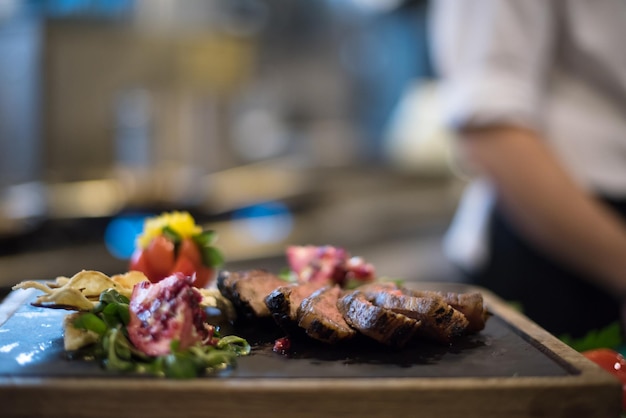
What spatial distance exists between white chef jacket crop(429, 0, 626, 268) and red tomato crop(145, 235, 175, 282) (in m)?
0.97

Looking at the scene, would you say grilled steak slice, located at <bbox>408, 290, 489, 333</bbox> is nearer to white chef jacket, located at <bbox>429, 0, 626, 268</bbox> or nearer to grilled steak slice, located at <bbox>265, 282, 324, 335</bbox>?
grilled steak slice, located at <bbox>265, 282, 324, 335</bbox>

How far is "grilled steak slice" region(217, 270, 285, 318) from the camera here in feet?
4.35

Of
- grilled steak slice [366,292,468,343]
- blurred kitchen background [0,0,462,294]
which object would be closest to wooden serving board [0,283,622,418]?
grilled steak slice [366,292,468,343]

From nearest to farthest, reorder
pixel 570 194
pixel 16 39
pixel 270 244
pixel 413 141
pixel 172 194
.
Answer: pixel 570 194
pixel 172 194
pixel 270 244
pixel 16 39
pixel 413 141

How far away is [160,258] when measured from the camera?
1480 mm

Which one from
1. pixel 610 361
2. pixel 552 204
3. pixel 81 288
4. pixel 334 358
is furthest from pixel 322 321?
pixel 552 204

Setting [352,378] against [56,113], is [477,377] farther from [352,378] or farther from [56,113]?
[56,113]

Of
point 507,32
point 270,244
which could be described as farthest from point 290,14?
point 507,32

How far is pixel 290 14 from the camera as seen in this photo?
678cm

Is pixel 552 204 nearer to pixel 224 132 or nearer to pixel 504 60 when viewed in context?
pixel 504 60

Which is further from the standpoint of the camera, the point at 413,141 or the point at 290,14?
the point at 290,14

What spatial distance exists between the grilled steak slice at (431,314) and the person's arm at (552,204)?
82 cm

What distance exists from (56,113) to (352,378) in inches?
177

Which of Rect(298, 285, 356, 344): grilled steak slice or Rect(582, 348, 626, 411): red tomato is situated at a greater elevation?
Rect(298, 285, 356, 344): grilled steak slice
